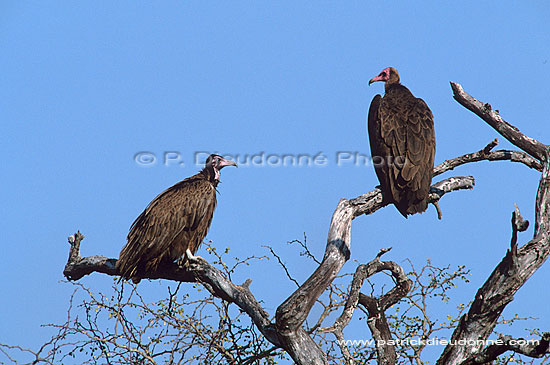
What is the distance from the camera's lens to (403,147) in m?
6.29

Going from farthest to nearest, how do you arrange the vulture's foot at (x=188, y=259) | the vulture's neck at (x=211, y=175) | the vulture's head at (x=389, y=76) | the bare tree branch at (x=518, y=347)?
the vulture's head at (x=389, y=76)
the vulture's neck at (x=211, y=175)
the vulture's foot at (x=188, y=259)
the bare tree branch at (x=518, y=347)

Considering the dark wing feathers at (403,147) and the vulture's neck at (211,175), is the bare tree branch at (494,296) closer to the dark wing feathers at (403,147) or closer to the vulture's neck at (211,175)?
the dark wing feathers at (403,147)

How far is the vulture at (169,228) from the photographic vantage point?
19.9ft

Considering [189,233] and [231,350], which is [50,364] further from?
[189,233]

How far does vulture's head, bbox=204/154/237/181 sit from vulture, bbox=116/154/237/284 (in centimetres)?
27

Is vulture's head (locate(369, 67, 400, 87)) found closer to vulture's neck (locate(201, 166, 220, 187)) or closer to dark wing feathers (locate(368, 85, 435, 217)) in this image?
dark wing feathers (locate(368, 85, 435, 217))

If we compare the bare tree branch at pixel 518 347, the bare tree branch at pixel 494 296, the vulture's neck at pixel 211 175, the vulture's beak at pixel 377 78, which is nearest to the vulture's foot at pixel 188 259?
the vulture's neck at pixel 211 175

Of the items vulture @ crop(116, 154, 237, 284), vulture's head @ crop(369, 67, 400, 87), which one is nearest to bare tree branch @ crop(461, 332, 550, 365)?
vulture @ crop(116, 154, 237, 284)

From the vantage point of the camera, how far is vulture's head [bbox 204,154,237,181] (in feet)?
23.3

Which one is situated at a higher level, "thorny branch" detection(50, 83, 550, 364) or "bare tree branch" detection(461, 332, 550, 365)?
"thorny branch" detection(50, 83, 550, 364)

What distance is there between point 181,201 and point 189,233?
13.1 inches

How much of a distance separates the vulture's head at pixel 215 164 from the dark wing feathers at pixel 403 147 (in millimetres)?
1681

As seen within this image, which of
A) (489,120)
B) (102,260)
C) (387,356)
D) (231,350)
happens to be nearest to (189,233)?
(102,260)

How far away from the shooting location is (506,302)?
4508 mm
